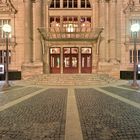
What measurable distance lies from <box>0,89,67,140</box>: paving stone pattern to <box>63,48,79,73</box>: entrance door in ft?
57.9

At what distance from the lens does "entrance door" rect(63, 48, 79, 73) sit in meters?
27.1

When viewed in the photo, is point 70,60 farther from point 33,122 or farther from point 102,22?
point 33,122

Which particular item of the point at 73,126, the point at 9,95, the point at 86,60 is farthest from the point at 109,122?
the point at 86,60

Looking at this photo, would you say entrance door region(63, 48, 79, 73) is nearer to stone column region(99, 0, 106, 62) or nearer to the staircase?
stone column region(99, 0, 106, 62)

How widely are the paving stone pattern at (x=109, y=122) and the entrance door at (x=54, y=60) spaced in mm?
17541

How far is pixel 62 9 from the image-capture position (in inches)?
1058

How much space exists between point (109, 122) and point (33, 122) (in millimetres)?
2428

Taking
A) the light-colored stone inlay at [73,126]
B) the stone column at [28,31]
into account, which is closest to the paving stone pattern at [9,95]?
the light-colored stone inlay at [73,126]

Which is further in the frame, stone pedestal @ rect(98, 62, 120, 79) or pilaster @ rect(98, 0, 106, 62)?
pilaster @ rect(98, 0, 106, 62)

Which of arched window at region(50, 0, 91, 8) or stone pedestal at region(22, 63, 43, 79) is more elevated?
arched window at region(50, 0, 91, 8)

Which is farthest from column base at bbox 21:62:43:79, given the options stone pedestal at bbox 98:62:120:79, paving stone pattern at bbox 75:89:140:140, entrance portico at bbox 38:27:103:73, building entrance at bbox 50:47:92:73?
paving stone pattern at bbox 75:89:140:140

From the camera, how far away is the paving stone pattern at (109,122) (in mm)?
5750

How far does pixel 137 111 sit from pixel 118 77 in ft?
57.1

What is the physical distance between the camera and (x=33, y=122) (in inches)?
277
